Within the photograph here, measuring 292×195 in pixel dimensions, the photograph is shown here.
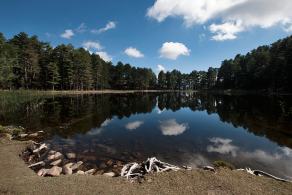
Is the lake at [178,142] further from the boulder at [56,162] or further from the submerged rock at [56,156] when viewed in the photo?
the boulder at [56,162]

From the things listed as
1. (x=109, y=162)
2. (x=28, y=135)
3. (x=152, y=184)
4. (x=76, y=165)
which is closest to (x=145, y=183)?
(x=152, y=184)

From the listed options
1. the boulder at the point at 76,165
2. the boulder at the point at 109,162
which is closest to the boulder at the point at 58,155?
the boulder at the point at 76,165

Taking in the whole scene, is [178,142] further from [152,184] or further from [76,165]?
[152,184]

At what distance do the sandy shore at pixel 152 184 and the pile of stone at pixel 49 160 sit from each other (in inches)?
66.6

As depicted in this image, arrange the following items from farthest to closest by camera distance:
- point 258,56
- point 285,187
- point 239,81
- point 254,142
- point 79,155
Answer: point 239,81 → point 258,56 → point 254,142 → point 79,155 → point 285,187

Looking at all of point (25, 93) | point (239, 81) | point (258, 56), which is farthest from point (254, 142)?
point (239, 81)

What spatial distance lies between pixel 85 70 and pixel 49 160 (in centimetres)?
8237

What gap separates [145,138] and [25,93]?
49.5 meters

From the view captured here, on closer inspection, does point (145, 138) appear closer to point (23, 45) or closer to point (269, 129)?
point (269, 129)

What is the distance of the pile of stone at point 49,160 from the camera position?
12.1 m

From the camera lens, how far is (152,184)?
927cm

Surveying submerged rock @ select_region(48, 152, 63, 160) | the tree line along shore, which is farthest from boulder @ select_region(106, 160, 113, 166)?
the tree line along shore

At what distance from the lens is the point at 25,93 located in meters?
58.6

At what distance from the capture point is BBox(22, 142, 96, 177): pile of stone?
1210 centimetres
